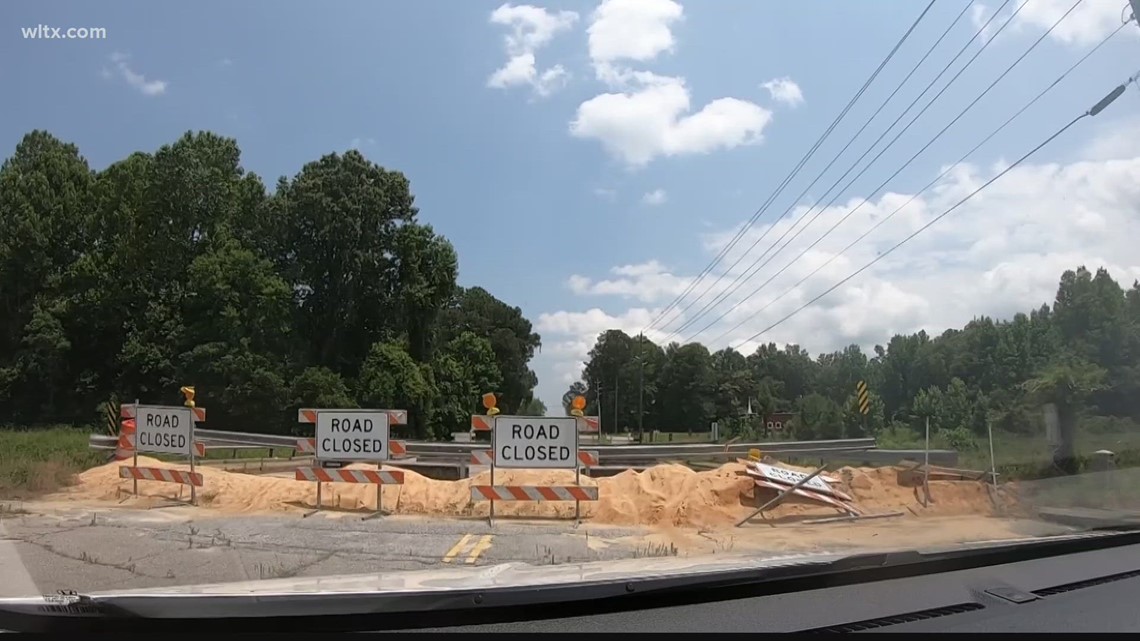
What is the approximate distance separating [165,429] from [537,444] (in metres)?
7.31

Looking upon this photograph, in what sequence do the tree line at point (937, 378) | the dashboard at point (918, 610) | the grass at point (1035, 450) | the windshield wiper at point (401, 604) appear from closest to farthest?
the windshield wiper at point (401, 604), the dashboard at point (918, 610), the grass at point (1035, 450), the tree line at point (937, 378)

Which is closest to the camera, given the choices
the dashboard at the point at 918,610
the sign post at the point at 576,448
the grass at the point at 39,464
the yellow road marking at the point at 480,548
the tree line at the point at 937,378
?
the dashboard at the point at 918,610

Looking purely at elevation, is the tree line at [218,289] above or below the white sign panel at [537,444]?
above

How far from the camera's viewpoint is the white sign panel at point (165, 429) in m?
15.2

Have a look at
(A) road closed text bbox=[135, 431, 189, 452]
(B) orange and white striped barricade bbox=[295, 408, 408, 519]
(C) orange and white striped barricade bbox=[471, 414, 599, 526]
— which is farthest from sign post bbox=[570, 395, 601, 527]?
(A) road closed text bbox=[135, 431, 189, 452]

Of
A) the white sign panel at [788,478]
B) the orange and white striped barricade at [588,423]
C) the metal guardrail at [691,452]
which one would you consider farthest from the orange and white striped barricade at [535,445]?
the metal guardrail at [691,452]

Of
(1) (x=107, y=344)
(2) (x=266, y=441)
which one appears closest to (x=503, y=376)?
(1) (x=107, y=344)

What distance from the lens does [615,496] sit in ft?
50.4

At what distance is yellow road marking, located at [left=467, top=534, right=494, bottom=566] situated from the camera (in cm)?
959

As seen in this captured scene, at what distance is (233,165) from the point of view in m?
60.0

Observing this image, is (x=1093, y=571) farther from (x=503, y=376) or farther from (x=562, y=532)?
(x=503, y=376)

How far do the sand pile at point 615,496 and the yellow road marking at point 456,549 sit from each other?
323 centimetres

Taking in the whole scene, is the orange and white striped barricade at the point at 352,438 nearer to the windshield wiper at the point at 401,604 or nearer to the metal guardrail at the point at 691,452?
the metal guardrail at the point at 691,452

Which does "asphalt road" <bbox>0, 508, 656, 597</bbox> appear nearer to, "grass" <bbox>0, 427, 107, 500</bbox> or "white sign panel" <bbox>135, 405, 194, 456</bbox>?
"white sign panel" <bbox>135, 405, 194, 456</bbox>
